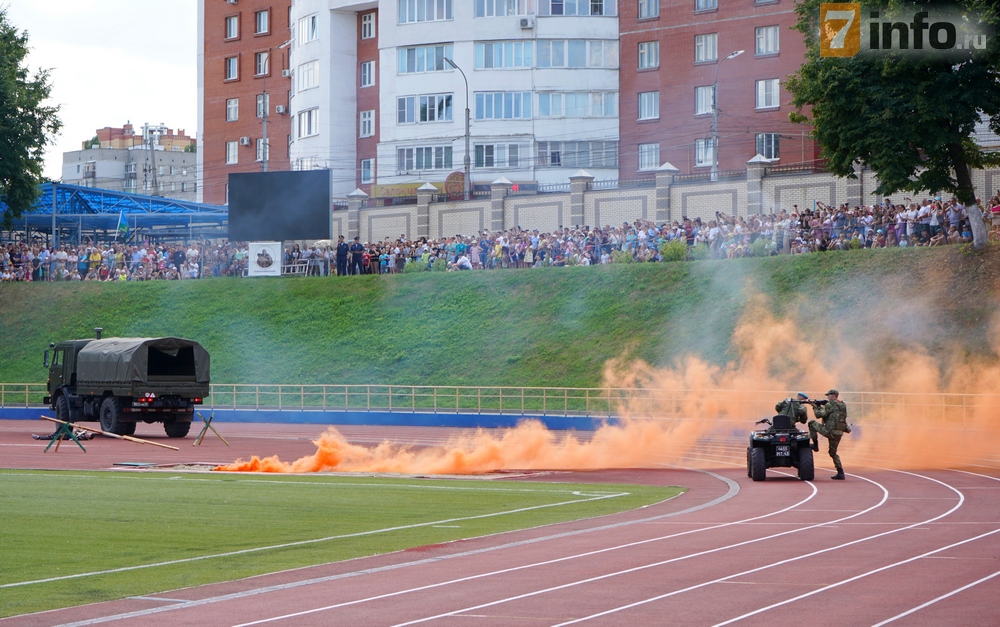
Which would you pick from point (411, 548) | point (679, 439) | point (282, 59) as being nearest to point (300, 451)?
point (679, 439)

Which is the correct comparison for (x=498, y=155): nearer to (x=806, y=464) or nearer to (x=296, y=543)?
(x=806, y=464)

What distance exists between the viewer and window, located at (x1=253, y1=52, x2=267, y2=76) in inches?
3317

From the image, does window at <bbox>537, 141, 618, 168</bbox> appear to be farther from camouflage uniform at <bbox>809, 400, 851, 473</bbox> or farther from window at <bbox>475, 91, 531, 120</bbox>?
camouflage uniform at <bbox>809, 400, 851, 473</bbox>

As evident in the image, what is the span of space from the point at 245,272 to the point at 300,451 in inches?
1103

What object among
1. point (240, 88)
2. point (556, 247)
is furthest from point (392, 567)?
point (240, 88)

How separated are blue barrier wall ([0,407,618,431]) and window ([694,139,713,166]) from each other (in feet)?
90.3

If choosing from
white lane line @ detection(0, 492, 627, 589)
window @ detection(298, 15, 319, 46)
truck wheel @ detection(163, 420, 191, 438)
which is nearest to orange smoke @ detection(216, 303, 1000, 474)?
truck wheel @ detection(163, 420, 191, 438)

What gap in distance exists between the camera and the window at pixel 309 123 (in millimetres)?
75688

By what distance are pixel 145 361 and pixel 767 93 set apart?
37.2 m

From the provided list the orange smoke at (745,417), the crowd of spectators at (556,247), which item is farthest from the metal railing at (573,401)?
the crowd of spectators at (556,247)

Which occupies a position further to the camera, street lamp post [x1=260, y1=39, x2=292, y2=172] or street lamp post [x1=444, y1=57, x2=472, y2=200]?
street lamp post [x1=260, y1=39, x2=292, y2=172]

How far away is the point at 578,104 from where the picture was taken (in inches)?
2643

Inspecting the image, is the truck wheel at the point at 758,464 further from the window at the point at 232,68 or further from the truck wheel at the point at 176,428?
the window at the point at 232,68

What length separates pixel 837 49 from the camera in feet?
125
